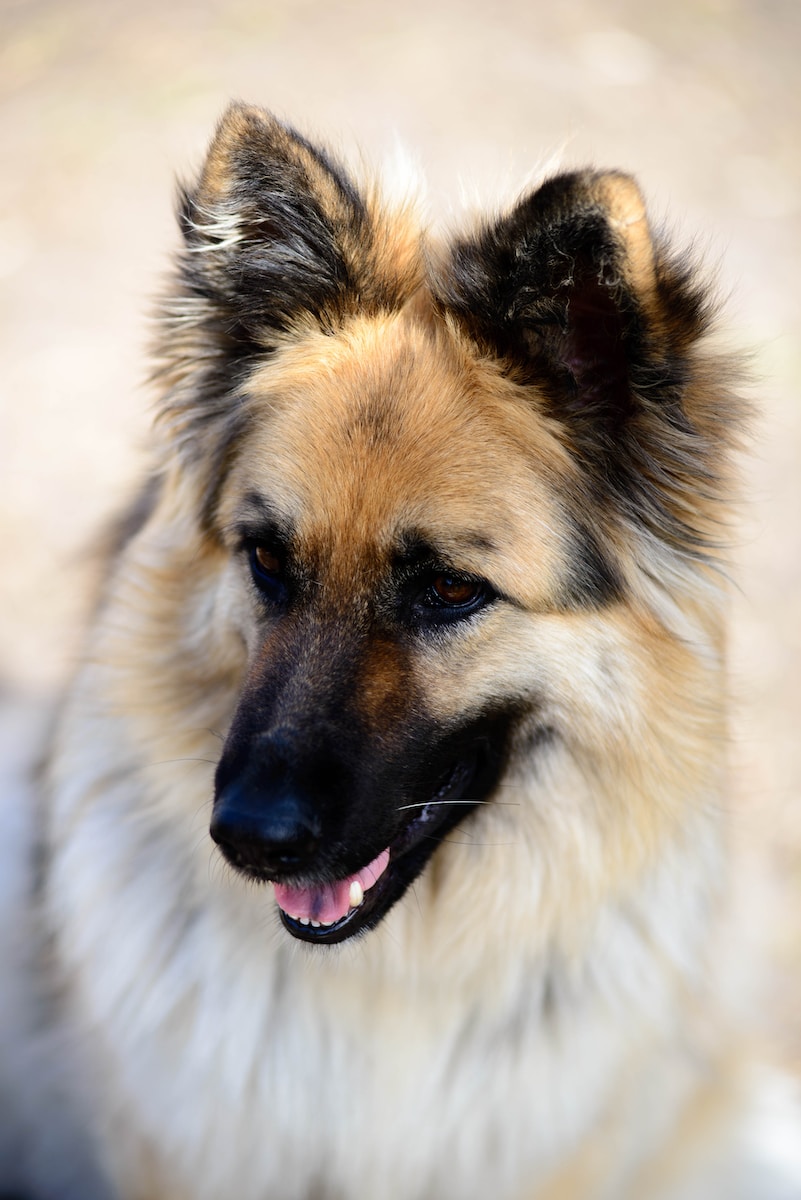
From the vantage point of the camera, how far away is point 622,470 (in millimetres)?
2348

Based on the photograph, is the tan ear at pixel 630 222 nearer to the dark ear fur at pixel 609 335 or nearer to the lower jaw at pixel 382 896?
the dark ear fur at pixel 609 335

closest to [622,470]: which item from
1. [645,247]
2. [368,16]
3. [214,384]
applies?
[645,247]

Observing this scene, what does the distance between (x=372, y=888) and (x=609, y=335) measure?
4.12 feet

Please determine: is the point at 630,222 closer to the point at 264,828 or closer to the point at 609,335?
the point at 609,335

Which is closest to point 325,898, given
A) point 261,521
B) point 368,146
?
point 261,521

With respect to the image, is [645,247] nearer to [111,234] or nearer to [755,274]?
[755,274]

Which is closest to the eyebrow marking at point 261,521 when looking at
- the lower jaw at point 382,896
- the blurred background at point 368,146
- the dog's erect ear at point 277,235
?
the dog's erect ear at point 277,235

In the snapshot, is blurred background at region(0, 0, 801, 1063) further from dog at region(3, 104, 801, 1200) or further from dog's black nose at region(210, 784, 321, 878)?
dog's black nose at region(210, 784, 321, 878)

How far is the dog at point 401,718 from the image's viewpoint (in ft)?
7.34

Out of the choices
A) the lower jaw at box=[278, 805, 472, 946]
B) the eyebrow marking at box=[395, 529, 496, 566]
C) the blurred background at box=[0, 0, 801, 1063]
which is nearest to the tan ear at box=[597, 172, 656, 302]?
the eyebrow marking at box=[395, 529, 496, 566]

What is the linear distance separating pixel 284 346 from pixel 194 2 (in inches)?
285

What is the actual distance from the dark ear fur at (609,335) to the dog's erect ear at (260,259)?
0.19m

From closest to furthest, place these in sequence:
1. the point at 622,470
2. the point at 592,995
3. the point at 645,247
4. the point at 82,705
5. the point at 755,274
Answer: the point at 645,247, the point at 622,470, the point at 592,995, the point at 82,705, the point at 755,274

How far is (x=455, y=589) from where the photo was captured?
230cm
